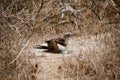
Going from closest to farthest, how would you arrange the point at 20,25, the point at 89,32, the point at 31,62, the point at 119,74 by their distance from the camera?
the point at 119,74 → the point at 31,62 → the point at 20,25 → the point at 89,32

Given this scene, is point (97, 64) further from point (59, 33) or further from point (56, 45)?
point (59, 33)

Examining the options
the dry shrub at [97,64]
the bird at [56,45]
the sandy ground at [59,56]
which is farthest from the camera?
the bird at [56,45]

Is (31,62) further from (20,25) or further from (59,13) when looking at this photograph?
(59,13)

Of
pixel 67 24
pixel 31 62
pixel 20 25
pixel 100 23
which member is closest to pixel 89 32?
pixel 100 23

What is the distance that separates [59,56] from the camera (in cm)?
742

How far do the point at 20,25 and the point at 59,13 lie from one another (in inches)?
105

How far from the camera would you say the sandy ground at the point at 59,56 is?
21.1ft

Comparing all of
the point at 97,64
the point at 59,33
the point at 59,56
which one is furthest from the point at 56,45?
the point at 97,64

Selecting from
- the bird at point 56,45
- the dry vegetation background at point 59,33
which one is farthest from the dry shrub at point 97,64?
the bird at point 56,45

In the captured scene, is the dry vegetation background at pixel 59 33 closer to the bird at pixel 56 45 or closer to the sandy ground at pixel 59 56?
the sandy ground at pixel 59 56

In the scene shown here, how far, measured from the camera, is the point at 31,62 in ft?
21.0

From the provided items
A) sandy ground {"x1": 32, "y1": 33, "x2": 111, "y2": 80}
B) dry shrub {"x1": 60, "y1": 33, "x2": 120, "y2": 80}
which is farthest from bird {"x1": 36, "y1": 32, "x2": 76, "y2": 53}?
dry shrub {"x1": 60, "y1": 33, "x2": 120, "y2": 80}

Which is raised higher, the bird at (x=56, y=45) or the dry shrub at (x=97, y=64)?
the bird at (x=56, y=45)

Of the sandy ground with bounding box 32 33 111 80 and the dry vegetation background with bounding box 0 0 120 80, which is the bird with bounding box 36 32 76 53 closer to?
the sandy ground with bounding box 32 33 111 80
